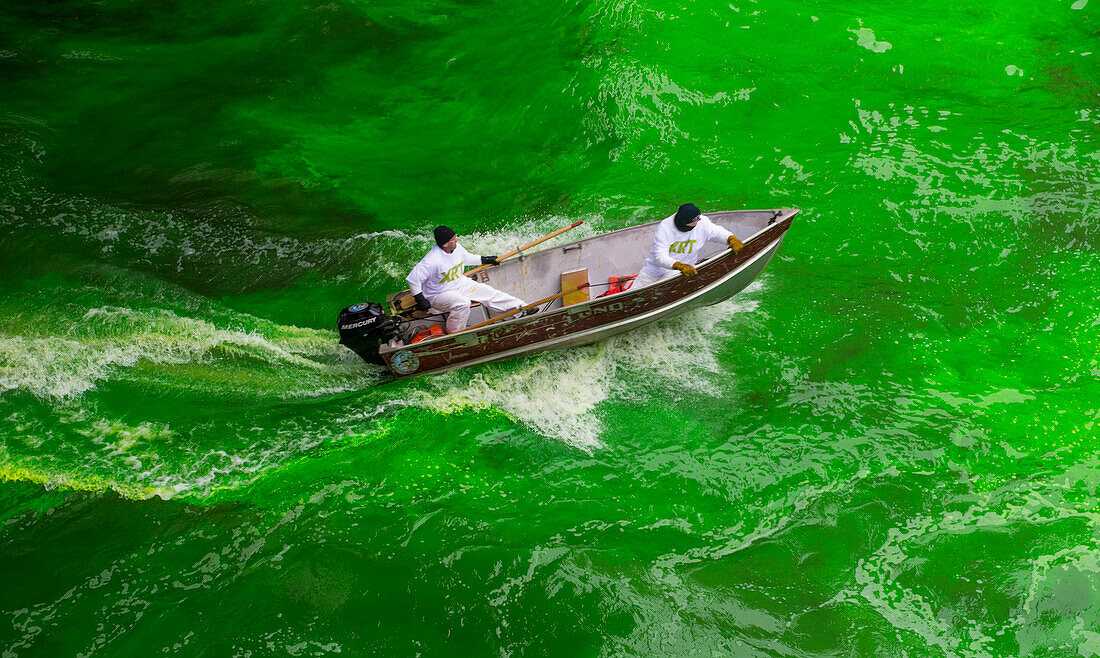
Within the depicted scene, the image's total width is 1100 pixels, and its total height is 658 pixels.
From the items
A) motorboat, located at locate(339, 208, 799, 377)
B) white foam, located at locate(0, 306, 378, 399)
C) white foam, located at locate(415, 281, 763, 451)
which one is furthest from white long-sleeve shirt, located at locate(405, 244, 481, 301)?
white foam, located at locate(0, 306, 378, 399)

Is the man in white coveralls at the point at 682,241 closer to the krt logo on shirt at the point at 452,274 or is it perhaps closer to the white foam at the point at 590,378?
the white foam at the point at 590,378

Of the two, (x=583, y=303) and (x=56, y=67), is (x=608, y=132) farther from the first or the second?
(x=56, y=67)

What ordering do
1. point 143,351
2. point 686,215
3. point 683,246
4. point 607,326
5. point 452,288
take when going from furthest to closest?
point 143,351 → point 607,326 → point 452,288 → point 683,246 → point 686,215

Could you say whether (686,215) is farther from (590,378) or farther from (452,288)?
(452,288)

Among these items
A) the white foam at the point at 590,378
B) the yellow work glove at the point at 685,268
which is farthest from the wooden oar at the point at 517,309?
the yellow work glove at the point at 685,268

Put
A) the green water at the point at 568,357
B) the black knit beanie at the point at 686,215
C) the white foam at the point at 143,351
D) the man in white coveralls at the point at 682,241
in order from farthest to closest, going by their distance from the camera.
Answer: the white foam at the point at 143,351
the man in white coveralls at the point at 682,241
the black knit beanie at the point at 686,215
the green water at the point at 568,357

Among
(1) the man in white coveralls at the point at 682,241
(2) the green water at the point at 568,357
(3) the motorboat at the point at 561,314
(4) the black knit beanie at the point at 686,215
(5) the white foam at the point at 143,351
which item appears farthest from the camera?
(5) the white foam at the point at 143,351

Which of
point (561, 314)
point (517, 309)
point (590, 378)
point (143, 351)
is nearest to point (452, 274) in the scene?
point (517, 309)
